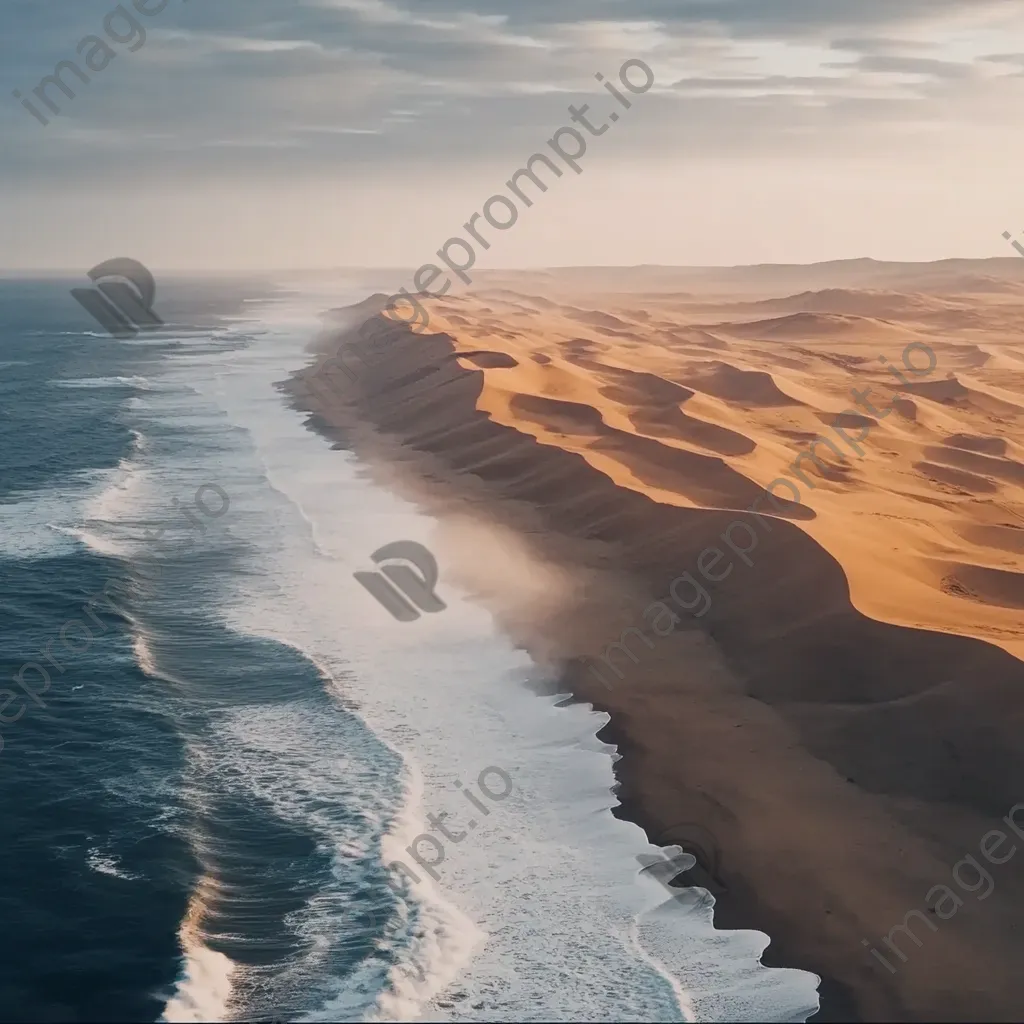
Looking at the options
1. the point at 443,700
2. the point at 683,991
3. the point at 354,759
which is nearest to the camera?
the point at 683,991

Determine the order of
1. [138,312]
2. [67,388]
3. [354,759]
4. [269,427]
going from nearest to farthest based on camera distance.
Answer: [354,759] → [269,427] → [67,388] → [138,312]

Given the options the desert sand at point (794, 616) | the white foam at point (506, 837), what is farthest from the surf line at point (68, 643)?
the desert sand at point (794, 616)

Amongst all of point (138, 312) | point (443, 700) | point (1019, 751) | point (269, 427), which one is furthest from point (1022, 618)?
point (138, 312)

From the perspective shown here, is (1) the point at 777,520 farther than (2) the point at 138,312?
No

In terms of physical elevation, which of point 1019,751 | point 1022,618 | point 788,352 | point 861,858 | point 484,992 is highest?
point 788,352

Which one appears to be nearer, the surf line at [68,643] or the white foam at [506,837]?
the white foam at [506,837]

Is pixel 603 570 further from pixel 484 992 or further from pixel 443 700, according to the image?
pixel 484 992

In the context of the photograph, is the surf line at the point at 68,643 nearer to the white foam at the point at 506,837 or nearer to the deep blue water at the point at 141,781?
the deep blue water at the point at 141,781

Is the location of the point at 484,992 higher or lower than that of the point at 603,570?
lower
